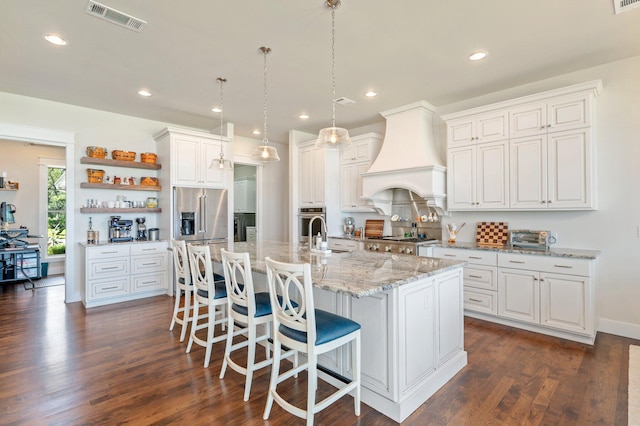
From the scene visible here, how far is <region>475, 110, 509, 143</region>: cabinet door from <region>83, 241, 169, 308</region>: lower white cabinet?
486 cm

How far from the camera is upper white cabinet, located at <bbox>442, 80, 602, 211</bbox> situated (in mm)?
3340

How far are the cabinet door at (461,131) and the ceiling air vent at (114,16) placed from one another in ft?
12.0

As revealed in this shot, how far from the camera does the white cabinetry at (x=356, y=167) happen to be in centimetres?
533

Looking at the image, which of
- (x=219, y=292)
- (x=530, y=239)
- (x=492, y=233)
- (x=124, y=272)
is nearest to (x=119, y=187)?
(x=124, y=272)

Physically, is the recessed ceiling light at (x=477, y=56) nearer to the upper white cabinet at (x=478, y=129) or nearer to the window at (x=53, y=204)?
the upper white cabinet at (x=478, y=129)

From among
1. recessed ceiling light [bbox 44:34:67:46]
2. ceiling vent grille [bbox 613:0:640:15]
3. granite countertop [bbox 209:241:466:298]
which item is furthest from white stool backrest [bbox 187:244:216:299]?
ceiling vent grille [bbox 613:0:640:15]

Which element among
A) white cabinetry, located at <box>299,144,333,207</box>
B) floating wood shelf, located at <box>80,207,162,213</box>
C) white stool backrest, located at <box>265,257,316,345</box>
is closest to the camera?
white stool backrest, located at <box>265,257,316,345</box>

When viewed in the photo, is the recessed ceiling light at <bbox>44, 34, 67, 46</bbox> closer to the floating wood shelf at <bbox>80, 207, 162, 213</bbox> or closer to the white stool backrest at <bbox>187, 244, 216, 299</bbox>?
the white stool backrest at <bbox>187, 244, 216, 299</bbox>

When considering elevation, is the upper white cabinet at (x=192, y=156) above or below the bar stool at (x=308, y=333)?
above

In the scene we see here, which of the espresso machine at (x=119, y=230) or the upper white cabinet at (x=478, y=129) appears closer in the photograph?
the upper white cabinet at (x=478, y=129)

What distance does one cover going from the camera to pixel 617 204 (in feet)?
11.1

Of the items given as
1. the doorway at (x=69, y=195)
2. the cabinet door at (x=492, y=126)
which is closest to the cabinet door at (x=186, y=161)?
the doorway at (x=69, y=195)

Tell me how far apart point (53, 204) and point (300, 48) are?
21.7 ft

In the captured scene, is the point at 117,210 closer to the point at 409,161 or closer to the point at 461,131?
the point at 409,161
